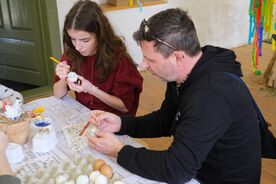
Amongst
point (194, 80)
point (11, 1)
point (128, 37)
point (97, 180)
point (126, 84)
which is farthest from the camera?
point (128, 37)

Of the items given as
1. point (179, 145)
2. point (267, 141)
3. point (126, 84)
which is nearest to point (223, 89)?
point (179, 145)

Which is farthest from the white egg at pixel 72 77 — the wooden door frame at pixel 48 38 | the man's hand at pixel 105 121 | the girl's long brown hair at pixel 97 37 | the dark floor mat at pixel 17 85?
the dark floor mat at pixel 17 85

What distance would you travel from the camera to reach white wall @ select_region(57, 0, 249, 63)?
3.41 meters

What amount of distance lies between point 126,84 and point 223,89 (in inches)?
27.1

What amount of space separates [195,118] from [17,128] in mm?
603

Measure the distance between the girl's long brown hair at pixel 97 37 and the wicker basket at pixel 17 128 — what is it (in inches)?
19.9

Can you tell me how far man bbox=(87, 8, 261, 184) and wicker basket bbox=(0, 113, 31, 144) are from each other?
0.24 m

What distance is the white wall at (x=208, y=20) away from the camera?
341 cm

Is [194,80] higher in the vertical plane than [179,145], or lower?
higher

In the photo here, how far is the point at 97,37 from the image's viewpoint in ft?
5.13

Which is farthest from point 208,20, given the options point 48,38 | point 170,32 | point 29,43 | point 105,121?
point 170,32

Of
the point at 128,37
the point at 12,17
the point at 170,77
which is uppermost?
the point at 170,77

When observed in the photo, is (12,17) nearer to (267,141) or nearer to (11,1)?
(11,1)

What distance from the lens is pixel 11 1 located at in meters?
3.13
